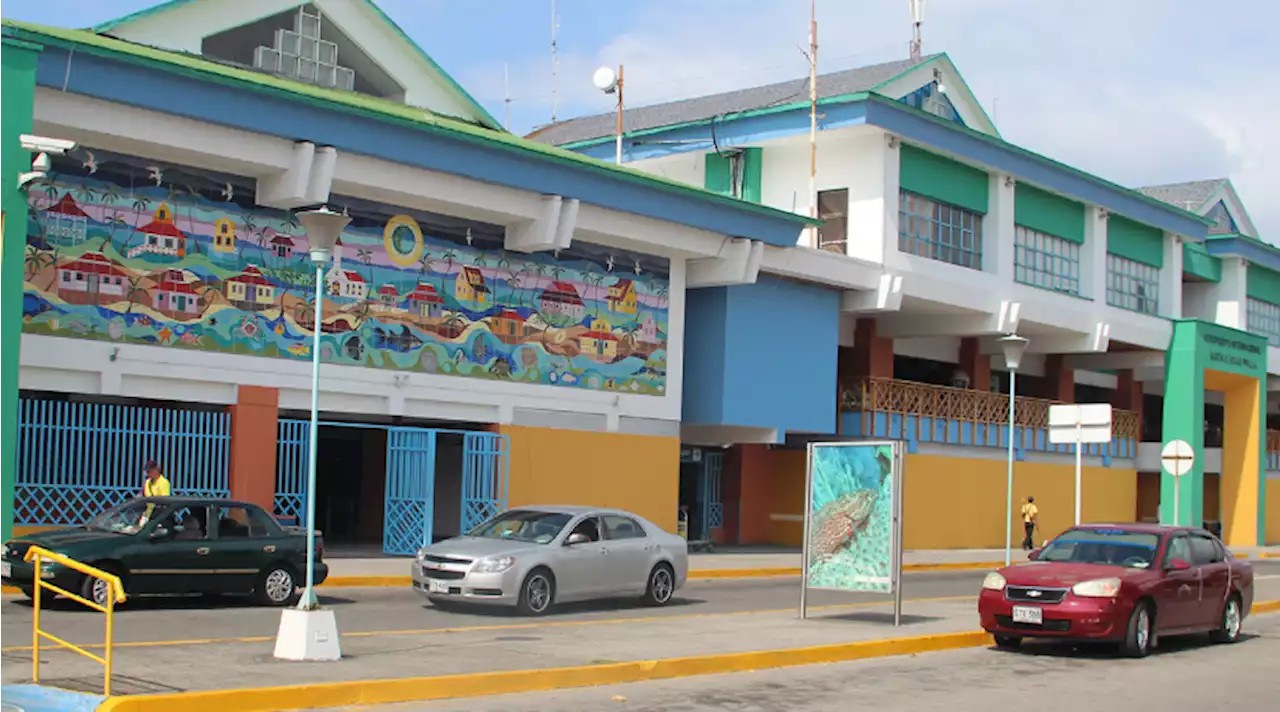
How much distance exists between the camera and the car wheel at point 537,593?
59.2 feet

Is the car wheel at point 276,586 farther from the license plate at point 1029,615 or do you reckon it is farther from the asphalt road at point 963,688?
the license plate at point 1029,615

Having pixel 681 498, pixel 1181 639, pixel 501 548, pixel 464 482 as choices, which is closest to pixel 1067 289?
pixel 681 498

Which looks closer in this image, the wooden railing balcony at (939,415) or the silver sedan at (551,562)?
the silver sedan at (551,562)

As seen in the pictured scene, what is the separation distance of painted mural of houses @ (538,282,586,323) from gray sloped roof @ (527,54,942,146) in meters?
9.98

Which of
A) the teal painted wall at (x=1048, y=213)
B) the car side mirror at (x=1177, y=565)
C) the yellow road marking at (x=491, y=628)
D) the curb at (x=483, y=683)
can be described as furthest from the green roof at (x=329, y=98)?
the car side mirror at (x=1177, y=565)

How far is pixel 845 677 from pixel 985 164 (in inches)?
1071

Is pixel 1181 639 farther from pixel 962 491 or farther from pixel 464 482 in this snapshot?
pixel 962 491

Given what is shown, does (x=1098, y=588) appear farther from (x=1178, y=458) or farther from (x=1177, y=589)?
(x=1178, y=458)

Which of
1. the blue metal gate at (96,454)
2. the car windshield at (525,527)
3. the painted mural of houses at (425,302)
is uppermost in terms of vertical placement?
the painted mural of houses at (425,302)

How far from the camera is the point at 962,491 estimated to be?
40281 millimetres

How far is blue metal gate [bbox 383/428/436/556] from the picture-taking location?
2694 cm

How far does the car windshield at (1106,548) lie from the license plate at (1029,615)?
144cm

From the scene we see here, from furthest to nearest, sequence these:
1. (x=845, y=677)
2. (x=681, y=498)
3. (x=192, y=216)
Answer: (x=681, y=498) < (x=192, y=216) < (x=845, y=677)

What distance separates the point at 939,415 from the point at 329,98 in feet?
70.5
